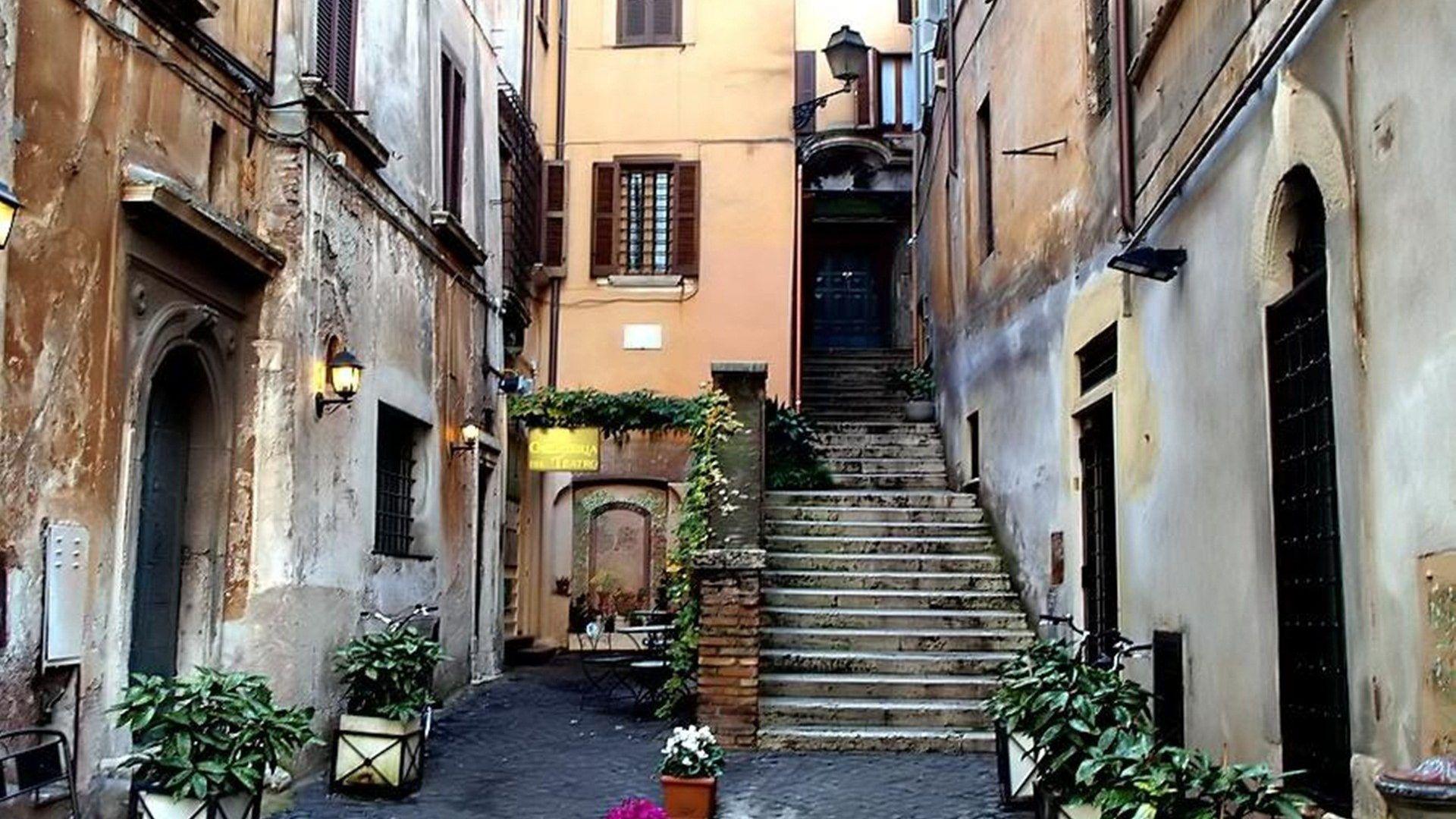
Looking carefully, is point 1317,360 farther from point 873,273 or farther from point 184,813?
point 873,273

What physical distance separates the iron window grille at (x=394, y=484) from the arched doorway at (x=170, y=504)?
7.58 feet

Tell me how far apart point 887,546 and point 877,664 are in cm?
185

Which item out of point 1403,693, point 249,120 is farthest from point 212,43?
point 1403,693

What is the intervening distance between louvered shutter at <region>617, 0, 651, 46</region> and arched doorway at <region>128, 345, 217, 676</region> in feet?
38.0

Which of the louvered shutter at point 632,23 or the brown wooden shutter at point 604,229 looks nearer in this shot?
the brown wooden shutter at point 604,229

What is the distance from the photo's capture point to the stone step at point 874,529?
11812 mm

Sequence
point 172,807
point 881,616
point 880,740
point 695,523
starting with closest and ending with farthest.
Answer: point 172,807
point 880,740
point 881,616
point 695,523

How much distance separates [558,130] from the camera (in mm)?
17656

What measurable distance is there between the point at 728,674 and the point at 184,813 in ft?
14.0

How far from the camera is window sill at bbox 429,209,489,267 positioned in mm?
11047

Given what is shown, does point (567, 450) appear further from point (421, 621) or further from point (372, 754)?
point (372, 754)

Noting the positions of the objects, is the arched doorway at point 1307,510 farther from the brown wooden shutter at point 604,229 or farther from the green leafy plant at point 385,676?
the brown wooden shutter at point 604,229

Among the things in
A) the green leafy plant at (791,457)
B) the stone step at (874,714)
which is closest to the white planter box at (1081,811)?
the stone step at (874,714)

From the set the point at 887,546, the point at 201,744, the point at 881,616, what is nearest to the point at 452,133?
the point at 887,546
